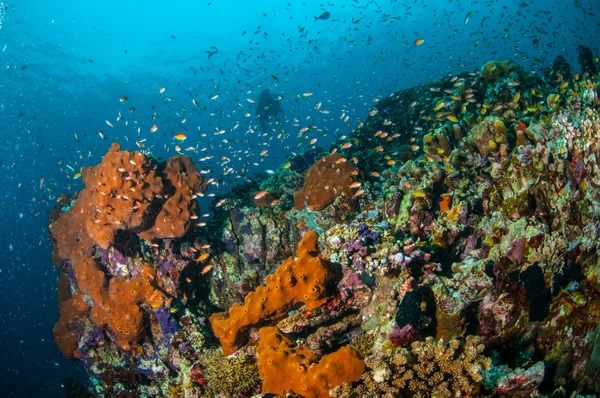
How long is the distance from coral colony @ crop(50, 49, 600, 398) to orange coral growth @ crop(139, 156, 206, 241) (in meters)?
0.05

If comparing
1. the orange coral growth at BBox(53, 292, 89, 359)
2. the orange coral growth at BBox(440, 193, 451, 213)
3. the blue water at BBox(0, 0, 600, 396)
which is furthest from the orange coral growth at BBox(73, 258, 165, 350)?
the blue water at BBox(0, 0, 600, 396)

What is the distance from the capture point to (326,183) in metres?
8.81

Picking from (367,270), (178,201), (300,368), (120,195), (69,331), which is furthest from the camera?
(69,331)

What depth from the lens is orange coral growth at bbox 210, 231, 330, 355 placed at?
5.14 meters

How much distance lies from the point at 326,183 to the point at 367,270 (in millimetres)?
3852

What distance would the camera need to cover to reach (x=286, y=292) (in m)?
5.18

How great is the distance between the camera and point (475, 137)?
23.9ft

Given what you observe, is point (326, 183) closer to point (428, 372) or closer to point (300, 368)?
point (300, 368)

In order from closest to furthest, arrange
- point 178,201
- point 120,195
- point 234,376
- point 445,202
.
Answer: point 234,376 → point 445,202 → point 120,195 → point 178,201

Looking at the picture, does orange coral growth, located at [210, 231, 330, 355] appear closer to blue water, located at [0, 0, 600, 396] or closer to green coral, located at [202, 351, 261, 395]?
green coral, located at [202, 351, 261, 395]

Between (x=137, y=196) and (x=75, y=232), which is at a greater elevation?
(x=75, y=232)

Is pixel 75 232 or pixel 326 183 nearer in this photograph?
pixel 326 183

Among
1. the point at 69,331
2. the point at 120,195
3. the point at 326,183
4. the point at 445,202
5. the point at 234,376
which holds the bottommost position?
the point at 234,376

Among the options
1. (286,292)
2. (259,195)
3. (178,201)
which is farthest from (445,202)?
(178,201)
